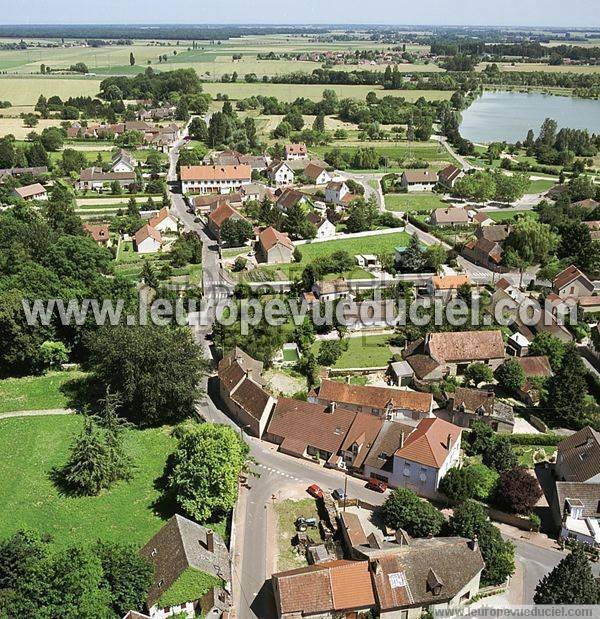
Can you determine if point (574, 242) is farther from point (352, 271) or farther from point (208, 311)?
point (208, 311)

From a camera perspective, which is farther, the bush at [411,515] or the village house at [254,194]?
the village house at [254,194]

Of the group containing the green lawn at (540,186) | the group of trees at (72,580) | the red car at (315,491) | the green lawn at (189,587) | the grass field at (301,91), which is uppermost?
the grass field at (301,91)

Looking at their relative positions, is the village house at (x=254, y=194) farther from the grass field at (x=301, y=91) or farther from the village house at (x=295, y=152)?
the grass field at (x=301, y=91)

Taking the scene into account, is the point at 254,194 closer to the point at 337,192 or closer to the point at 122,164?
the point at 337,192

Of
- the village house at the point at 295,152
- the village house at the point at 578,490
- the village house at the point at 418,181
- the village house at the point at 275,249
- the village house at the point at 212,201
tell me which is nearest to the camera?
the village house at the point at 578,490

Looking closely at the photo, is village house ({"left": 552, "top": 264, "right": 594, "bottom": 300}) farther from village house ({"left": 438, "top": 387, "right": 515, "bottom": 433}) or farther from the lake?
the lake

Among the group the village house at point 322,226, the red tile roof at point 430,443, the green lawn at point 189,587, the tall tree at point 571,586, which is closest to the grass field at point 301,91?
the village house at point 322,226
